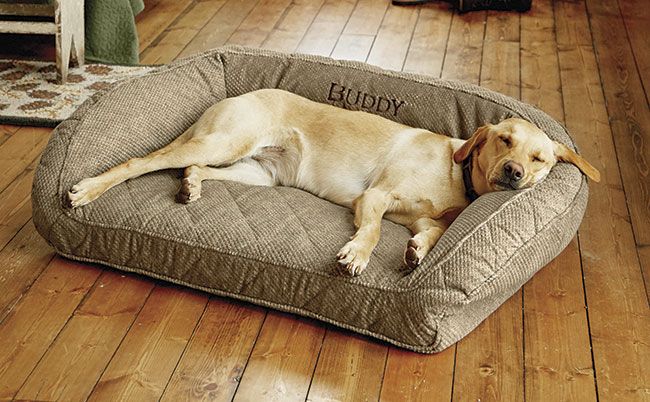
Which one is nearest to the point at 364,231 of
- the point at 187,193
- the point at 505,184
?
the point at 505,184

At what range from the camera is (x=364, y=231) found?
95.1 inches

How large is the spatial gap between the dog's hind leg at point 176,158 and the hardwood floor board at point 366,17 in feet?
7.16

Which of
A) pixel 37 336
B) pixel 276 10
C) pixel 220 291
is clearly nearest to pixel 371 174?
pixel 220 291

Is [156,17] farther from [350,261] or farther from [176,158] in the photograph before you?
[350,261]

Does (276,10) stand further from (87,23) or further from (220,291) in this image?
(220,291)

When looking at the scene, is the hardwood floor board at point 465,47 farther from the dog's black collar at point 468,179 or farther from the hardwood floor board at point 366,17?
the dog's black collar at point 468,179

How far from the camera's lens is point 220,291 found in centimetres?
242

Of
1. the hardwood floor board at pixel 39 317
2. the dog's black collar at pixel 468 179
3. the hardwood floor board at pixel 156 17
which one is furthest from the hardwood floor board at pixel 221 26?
the dog's black collar at pixel 468 179

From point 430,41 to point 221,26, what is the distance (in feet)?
4.07

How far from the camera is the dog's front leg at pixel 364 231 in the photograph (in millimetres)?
2258

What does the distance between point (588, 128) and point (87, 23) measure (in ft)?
8.37

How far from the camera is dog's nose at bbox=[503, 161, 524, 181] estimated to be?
2.46 metres

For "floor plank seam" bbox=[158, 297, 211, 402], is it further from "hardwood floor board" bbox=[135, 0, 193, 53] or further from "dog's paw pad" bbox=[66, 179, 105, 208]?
"hardwood floor board" bbox=[135, 0, 193, 53]

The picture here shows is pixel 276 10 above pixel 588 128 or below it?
below
